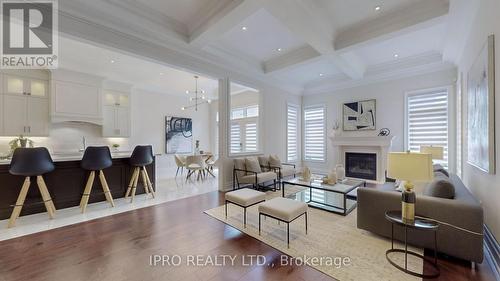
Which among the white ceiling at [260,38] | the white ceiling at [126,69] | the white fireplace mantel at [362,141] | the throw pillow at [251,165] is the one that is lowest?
the throw pillow at [251,165]

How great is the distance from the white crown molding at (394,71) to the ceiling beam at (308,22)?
182 cm

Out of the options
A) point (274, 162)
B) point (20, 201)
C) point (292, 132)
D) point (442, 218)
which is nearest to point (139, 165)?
point (20, 201)

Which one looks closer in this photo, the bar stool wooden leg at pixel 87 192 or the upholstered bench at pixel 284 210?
the upholstered bench at pixel 284 210

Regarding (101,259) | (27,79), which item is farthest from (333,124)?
(27,79)

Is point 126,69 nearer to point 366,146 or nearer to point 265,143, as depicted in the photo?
point 265,143

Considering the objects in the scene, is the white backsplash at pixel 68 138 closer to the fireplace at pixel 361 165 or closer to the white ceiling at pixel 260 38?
the white ceiling at pixel 260 38

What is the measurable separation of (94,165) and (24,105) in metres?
3.55

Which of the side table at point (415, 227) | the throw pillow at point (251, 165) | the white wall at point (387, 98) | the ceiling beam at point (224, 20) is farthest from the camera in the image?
the white wall at point (387, 98)

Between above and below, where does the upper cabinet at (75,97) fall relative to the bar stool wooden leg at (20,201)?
above

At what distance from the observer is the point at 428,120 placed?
16.9 ft

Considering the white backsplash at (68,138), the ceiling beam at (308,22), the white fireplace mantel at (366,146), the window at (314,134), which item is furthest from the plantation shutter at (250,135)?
the white backsplash at (68,138)

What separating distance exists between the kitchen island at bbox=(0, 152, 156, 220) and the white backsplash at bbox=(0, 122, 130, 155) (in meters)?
2.90

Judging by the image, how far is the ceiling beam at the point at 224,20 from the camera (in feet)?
9.19

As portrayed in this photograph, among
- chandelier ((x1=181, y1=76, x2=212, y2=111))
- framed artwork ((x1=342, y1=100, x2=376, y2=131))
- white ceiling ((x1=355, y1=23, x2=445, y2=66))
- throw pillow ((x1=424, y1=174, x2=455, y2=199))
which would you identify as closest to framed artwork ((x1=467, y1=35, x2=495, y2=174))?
throw pillow ((x1=424, y1=174, x2=455, y2=199))
